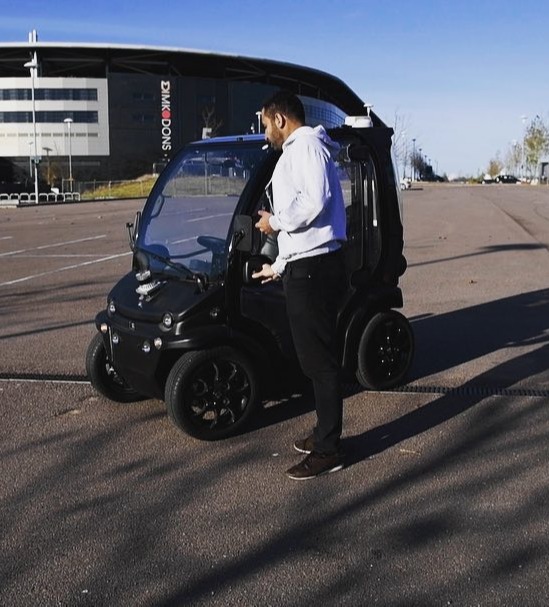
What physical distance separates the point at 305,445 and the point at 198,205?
169 centimetres

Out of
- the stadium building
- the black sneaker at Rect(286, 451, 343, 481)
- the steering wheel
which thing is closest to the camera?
the black sneaker at Rect(286, 451, 343, 481)

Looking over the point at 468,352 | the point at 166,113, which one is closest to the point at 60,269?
the point at 468,352

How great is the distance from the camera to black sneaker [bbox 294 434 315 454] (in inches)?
170

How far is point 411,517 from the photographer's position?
3.61 meters

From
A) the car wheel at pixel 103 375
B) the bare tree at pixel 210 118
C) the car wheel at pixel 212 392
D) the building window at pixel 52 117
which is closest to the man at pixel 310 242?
the car wheel at pixel 212 392

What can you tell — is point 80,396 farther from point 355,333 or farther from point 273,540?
point 273,540

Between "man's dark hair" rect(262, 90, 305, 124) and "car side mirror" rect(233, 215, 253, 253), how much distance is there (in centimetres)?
67

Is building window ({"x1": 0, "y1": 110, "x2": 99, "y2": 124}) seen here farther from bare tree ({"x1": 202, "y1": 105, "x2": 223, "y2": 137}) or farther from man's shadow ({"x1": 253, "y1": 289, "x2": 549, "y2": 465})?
man's shadow ({"x1": 253, "y1": 289, "x2": 549, "y2": 465})

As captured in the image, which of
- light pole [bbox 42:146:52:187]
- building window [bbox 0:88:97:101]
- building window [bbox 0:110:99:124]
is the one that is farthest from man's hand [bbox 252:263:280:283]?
building window [bbox 0:110:99:124]

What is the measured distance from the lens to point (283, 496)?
12.6 ft

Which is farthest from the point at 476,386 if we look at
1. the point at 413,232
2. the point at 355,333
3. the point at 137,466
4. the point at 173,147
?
the point at 173,147

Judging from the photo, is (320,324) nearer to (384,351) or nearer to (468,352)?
(384,351)

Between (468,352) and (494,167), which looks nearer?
(468,352)

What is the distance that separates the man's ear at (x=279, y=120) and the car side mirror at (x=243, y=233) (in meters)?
0.62
